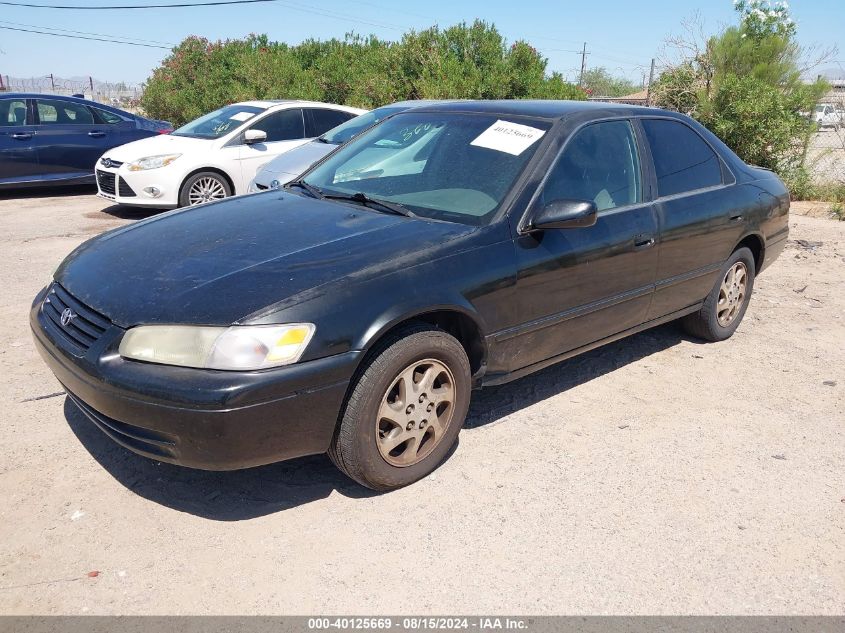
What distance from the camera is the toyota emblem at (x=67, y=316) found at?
3144 mm

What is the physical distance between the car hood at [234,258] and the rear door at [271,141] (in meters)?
5.68

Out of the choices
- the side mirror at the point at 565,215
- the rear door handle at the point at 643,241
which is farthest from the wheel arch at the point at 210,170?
the side mirror at the point at 565,215

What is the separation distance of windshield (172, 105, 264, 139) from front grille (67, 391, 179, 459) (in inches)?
283

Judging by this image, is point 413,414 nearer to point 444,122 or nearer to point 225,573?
point 225,573

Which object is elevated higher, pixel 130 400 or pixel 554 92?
pixel 554 92

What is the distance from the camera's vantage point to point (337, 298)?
2.91 m

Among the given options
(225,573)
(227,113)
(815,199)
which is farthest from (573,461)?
(815,199)

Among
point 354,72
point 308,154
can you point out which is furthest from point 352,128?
point 354,72

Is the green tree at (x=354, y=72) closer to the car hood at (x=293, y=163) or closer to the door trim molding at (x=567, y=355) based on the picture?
the car hood at (x=293, y=163)

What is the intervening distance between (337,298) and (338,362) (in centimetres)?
26

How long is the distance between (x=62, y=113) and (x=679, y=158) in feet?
32.4

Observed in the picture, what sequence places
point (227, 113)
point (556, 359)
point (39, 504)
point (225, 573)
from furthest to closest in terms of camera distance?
point (227, 113) < point (556, 359) < point (39, 504) < point (225, 573)

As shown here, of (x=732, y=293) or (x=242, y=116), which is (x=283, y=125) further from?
(x=732, y=293)

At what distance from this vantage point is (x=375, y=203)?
3.80 meters
